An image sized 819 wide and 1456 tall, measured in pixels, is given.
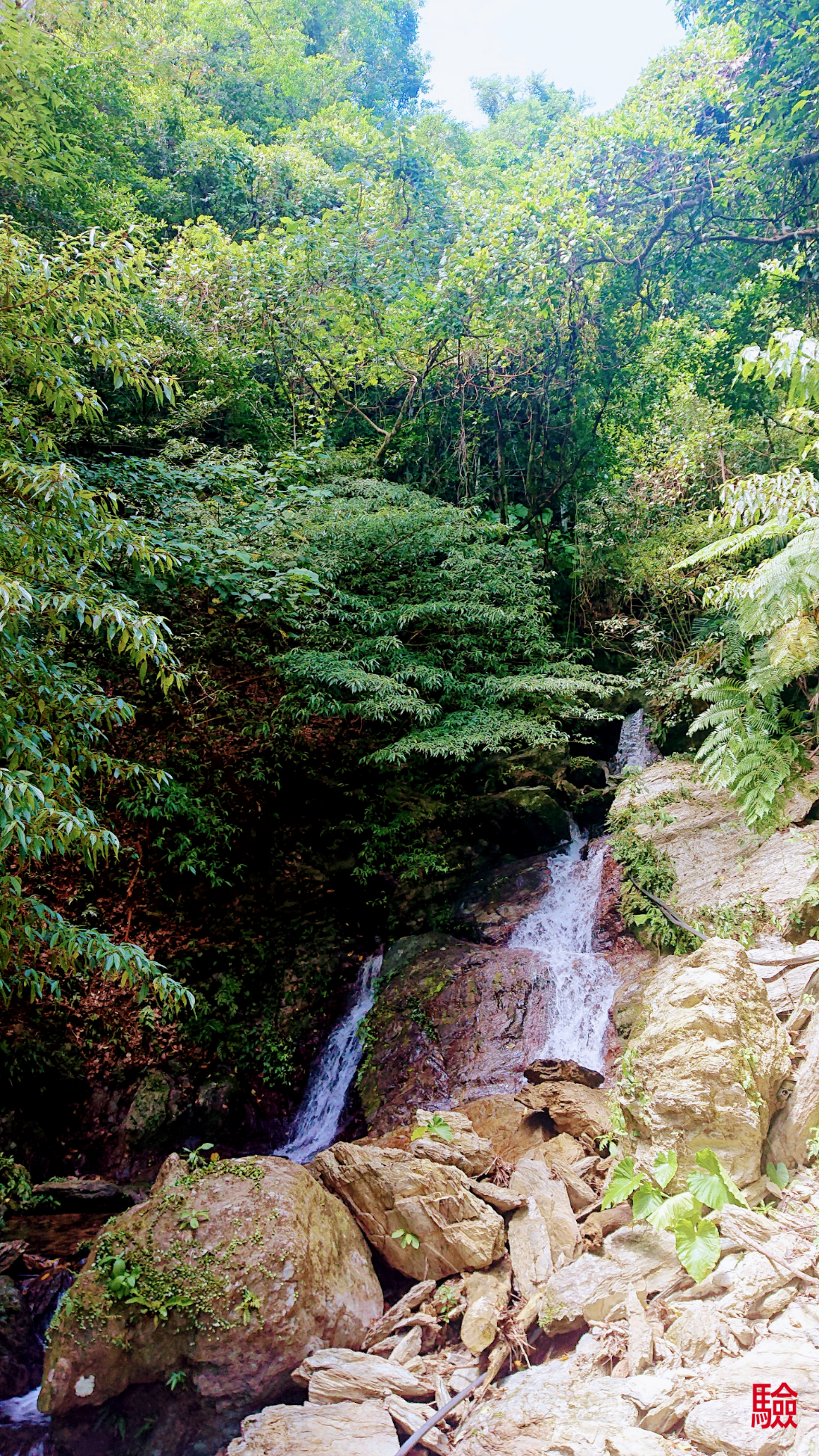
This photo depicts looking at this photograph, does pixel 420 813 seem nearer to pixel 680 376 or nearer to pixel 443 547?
pixel 443 547

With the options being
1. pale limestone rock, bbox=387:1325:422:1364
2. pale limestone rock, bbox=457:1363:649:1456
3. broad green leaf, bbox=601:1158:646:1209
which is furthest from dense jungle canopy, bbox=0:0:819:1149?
broad green leaf, bbox=601:1158:646:1209

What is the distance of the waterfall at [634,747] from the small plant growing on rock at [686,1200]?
5.60 m

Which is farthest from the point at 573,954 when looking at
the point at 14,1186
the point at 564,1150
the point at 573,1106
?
the point at 14,1186

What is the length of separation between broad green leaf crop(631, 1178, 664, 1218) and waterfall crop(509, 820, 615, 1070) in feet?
7.19

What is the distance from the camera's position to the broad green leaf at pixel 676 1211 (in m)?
2.88

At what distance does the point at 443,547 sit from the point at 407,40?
20.7 meters

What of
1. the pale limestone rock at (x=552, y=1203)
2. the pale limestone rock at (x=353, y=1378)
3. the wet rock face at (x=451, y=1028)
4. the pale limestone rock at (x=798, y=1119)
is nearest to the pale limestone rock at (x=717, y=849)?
the wet rock face at (x=451, y=1028)

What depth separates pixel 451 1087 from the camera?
549 cm

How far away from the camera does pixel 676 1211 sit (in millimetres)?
2912

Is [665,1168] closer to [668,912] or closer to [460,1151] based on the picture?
[460,1151]

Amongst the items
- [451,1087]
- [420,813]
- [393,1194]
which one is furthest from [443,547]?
[393,1194]

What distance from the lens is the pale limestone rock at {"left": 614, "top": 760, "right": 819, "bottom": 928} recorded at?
526cm

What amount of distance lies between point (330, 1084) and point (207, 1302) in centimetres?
282

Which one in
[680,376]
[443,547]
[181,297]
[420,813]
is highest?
[680,376]
